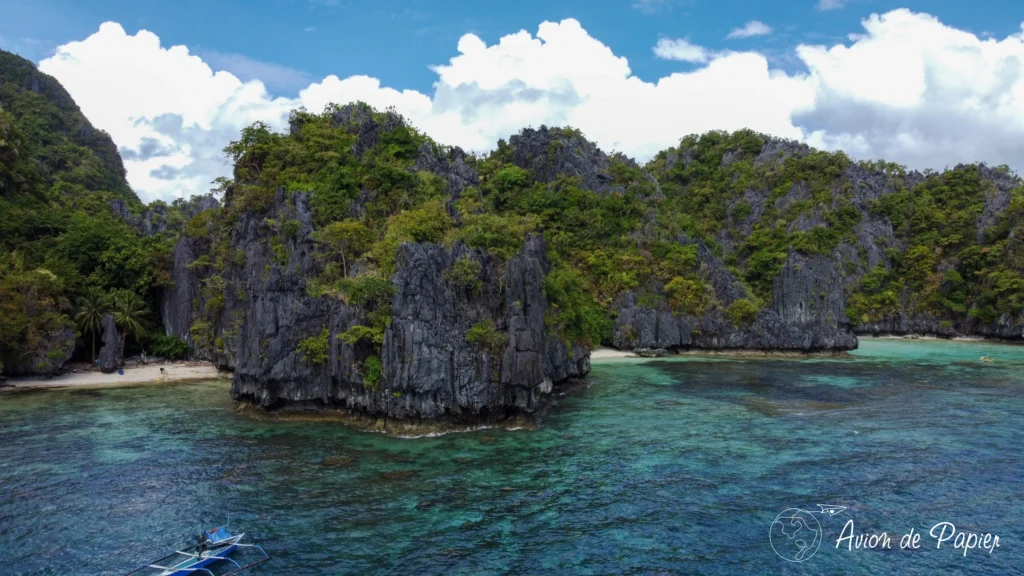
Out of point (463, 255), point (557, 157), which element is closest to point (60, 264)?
point (463, 255)

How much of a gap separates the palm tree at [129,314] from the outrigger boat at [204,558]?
39.4m

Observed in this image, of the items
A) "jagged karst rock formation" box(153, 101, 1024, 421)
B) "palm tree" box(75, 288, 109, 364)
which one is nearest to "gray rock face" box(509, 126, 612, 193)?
"jagged karst rock formation" box(153, 101, 1024, 421)

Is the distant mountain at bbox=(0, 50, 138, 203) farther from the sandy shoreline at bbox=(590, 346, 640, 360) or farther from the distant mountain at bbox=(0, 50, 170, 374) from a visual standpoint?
the sandy shoreline at bbox=(590, 346, 640, 360)

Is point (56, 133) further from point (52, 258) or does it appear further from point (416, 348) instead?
point (416, 348)

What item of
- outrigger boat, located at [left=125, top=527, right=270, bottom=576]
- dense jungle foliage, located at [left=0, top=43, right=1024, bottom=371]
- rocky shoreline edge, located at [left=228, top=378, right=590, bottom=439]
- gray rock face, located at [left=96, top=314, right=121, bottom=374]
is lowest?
outrigger boat, located at [left=125, top=527, right=270, bottom=576]

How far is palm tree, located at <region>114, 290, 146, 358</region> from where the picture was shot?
48625 millimetres

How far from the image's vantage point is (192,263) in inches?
1923

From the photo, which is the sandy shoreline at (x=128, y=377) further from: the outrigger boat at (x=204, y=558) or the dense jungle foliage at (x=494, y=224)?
the outrigger boat at (x=204, y=558)

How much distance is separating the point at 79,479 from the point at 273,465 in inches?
286

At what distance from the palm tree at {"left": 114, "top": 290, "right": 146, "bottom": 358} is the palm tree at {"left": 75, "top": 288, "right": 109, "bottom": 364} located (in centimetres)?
104

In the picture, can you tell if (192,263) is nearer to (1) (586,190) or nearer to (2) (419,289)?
(2) (419,289)

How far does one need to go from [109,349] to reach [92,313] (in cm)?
324

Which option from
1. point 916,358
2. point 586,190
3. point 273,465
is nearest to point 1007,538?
point 273,465

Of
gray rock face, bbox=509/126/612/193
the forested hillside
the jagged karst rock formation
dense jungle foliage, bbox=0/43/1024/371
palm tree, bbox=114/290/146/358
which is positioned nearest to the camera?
the jagged karst rock formation
